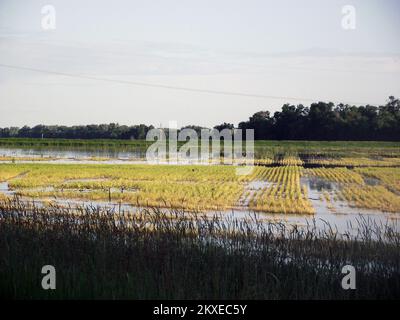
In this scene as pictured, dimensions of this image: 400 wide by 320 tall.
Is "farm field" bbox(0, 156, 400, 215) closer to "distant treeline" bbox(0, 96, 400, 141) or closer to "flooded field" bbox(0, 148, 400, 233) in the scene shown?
"flooded field" bbox(0, 148, 400, 233)

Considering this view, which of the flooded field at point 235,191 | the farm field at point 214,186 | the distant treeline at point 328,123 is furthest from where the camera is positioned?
the distant treeline at point 328,123

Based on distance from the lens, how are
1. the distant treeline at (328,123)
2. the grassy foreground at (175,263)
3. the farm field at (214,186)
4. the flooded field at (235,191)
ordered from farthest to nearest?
the distant treeline at (328,123), the farm field at (214,186), the flooded field at (235,191), the grassy foreground at (175,263)

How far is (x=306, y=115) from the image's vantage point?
130 feet

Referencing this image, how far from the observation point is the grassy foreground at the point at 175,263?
5.85 meters

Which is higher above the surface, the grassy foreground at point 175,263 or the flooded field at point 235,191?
the grassy foreground at point 175,263

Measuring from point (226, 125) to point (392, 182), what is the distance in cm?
2657

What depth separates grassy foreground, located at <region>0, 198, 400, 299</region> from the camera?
585 cm

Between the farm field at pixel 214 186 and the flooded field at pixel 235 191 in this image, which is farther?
the farm field at pixel 214 186

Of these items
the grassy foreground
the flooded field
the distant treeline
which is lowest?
the flooded field

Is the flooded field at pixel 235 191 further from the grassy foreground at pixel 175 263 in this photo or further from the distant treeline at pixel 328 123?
the distant treeline at pixel 328 123

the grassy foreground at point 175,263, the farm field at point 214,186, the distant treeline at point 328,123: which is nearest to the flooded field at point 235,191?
the farm field at point 214,186

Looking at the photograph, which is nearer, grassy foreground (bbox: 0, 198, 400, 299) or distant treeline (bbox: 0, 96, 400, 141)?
grassy foreground (bbox: 0, 198, 400, 299)

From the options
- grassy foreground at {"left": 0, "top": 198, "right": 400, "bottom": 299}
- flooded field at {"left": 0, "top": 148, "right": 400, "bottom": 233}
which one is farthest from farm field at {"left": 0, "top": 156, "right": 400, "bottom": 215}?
grassy foreground at {"left": 0, "top": 198, "right": 400, "bottom": 299}

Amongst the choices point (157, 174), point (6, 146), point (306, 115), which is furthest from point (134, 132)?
point (157, 174)
